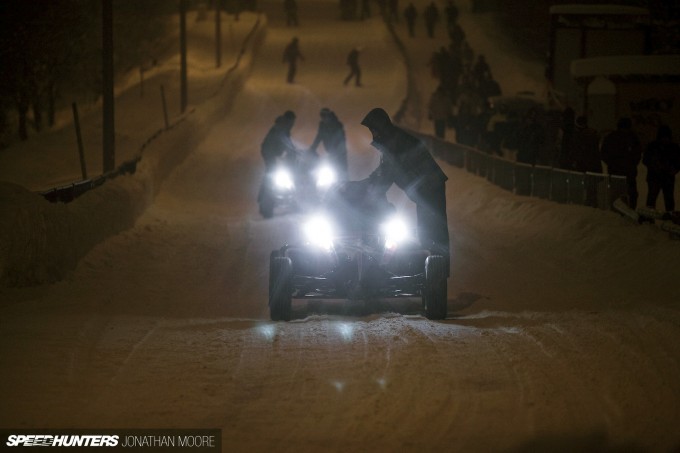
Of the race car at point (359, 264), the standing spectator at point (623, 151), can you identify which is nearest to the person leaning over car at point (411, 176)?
the race car at point (359, 264)

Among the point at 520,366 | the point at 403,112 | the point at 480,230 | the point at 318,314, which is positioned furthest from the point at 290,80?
the point at 520,366

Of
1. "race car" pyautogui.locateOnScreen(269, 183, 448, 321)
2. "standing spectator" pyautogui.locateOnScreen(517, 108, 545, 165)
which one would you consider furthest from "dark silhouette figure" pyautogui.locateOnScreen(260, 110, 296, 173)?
"race car" pyautogui.locateOnScreen(269, 183, 448, 321)

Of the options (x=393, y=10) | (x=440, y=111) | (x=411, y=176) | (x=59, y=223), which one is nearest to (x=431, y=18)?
(x=393, y=10)

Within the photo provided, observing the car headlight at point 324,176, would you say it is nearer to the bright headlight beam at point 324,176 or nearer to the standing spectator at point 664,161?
the bright headlight beam at point 324,176

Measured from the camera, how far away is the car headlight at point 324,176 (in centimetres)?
2266

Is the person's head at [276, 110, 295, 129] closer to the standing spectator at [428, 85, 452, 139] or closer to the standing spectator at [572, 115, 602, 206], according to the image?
the standing spectator at [572, 115, 602, 206]

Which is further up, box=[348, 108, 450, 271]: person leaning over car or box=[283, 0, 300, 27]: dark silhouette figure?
box=[283, 0, 300, 27]: dark silhouette figure

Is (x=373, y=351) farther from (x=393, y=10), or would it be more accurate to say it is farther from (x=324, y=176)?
(x=393, y=10)

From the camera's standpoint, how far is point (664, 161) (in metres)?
17.9

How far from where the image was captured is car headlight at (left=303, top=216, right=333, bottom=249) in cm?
1161

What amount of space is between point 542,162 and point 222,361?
51.9 ft

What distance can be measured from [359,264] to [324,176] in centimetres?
1155

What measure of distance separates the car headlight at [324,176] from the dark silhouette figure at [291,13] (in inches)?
1955

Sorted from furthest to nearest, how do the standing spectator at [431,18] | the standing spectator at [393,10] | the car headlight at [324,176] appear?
1. the standing spectator at [393,10]
2. the standing spectator at [431,18]
3. the car headlight at [324,176]
